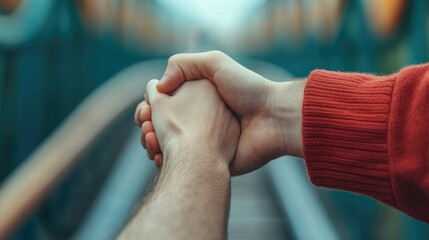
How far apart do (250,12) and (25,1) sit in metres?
4.62

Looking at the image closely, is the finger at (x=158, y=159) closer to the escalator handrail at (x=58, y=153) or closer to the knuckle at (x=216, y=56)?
the knuckle at (x=216, y=56)

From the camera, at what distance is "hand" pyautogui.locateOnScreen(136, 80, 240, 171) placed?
4.06 ft

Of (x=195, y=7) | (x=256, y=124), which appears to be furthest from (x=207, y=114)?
(x=195, y=7)

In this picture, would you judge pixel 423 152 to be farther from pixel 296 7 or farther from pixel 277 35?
pixel 277 35

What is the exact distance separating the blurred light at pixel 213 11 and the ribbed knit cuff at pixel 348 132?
198 inches

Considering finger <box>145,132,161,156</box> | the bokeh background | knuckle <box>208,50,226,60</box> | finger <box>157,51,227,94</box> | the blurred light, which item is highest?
knuckle <box>208,50,226,60</box>

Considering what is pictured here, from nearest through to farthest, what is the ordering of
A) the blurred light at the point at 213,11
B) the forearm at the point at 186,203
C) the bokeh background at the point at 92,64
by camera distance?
the forearm at the point at 186,203
the bokeh background at the point at 92,64
the blurred light at the point at 213,11

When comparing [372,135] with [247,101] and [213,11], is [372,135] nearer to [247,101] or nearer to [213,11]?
[247,101]

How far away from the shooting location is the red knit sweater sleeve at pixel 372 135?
951 mm

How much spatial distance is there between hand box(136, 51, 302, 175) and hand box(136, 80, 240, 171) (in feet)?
0.07

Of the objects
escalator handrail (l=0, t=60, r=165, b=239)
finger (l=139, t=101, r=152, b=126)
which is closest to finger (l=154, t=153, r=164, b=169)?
finger (l=139, t=101, r=152, b=126)

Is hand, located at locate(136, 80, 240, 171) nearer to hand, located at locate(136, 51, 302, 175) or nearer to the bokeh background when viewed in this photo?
hand, located at locate(136, 51, 302, 175)

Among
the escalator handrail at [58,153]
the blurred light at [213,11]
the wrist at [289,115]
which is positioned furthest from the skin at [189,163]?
the blurred light at [213,11]

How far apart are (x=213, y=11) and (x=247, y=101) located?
16.0 ft
